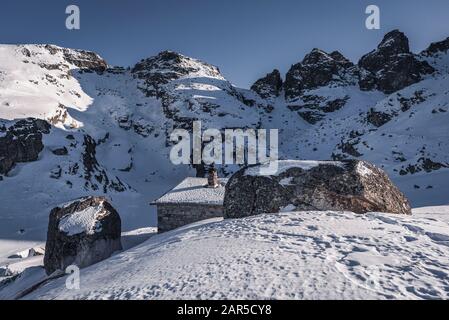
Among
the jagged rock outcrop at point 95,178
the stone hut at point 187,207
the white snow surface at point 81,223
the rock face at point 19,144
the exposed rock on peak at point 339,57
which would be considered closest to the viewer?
the white snow surface at point 81,223

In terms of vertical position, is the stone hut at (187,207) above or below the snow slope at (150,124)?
below

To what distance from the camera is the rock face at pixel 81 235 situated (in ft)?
45.9

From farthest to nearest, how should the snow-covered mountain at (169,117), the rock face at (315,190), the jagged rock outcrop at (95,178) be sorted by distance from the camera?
the jagged rock outcrop at (95,178) → the snow-covered mountain at (169,117) → the rock face at (315,190)

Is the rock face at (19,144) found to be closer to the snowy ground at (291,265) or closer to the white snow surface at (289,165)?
the white snow surface at (289,165)

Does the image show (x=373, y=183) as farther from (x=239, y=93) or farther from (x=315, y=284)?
(x=239, y=93)

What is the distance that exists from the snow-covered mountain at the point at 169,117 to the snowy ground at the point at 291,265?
17246mm

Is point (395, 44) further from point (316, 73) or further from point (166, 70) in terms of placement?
point (166, 70)

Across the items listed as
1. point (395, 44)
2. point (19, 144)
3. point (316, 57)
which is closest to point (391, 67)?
point (395, 44)

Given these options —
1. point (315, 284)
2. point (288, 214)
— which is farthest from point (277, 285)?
point (288, 214)

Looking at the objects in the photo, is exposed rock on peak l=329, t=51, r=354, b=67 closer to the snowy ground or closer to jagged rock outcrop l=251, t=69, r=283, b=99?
jagged rock outcrop l=251, t=69, r=283, b=99

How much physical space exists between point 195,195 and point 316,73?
2598 inches

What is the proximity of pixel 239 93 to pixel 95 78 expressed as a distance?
31131 mm

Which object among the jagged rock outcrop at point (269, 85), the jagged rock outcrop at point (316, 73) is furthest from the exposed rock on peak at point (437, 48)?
the jagged rock outcrop at point (269, 85)

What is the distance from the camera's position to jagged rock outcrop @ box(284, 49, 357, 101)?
77625 millimetres
